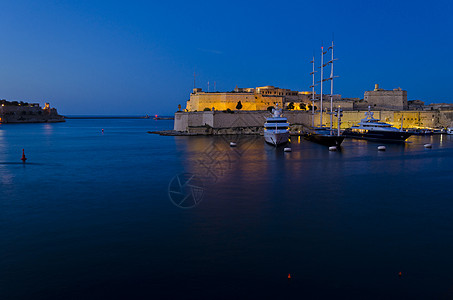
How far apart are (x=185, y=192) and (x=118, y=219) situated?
452cm

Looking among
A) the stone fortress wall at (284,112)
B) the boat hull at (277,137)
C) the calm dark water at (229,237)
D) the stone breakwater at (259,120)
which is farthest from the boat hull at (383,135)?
the calm dark water at (229,237)

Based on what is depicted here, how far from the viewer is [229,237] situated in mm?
8711

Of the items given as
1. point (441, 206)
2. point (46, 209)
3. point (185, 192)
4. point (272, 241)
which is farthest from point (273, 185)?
point (46, 209)

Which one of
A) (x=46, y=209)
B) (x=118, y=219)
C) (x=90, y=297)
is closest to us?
(x=90, y=297)

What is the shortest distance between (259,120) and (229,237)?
45.0 meters

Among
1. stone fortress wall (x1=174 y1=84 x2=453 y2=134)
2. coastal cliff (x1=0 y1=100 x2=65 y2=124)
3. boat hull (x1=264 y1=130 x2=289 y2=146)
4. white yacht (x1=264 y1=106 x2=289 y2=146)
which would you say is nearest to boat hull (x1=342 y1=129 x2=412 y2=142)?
white yacht (x1=264 y1=106 x2=289 y2=146)

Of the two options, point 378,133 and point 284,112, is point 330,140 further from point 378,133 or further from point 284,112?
point 284,112

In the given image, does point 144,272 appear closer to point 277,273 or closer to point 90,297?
point 90,297

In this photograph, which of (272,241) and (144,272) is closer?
(144,272)

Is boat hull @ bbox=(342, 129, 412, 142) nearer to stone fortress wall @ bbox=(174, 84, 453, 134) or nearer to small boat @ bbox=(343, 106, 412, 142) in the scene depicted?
small boat @ bbox=(343, 106, 412, 142)

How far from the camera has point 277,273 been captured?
22.3 feet

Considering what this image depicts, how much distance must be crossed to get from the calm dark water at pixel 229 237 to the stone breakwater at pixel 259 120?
32.4 m

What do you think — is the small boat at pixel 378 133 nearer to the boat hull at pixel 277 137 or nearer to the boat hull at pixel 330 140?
the boat hull at pixel 330 140

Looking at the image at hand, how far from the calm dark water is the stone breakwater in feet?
106
